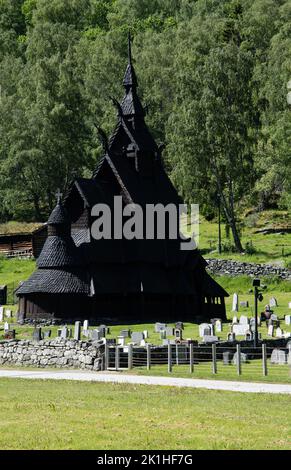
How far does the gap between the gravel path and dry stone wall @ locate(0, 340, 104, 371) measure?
80 centimetres

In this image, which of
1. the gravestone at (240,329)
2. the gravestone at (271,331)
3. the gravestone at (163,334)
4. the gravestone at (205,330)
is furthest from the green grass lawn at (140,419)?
the gravestone at (240,329)

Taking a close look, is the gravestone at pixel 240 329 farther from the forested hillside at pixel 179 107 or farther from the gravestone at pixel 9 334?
the forested hillside at pixel 179 107

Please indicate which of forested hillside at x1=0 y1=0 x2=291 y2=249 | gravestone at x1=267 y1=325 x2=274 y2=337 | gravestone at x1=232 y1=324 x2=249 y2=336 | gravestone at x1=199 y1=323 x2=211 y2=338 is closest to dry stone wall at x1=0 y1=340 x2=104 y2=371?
gravestone at x1=199 y1=323 x2=211 y2=338

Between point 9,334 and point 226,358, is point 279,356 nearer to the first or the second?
point 226,358

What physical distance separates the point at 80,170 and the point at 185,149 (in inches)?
817

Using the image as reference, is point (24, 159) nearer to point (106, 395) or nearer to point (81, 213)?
point (81, 213)

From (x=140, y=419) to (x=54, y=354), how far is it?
16.9 metres

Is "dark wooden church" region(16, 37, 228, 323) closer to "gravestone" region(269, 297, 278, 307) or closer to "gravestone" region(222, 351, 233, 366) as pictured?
"gravestone" region(269, 297, 278, 307)

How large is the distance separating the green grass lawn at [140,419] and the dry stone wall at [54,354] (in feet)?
25.4

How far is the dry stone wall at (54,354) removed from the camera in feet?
112

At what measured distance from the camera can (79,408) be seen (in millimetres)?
21375

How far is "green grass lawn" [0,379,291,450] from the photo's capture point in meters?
16.5
